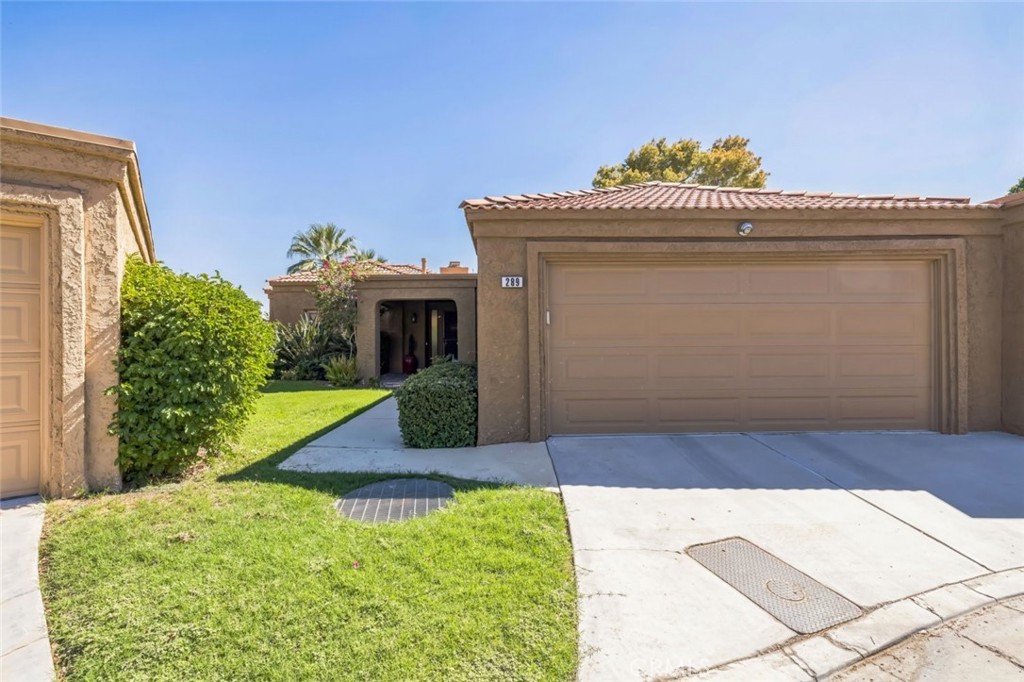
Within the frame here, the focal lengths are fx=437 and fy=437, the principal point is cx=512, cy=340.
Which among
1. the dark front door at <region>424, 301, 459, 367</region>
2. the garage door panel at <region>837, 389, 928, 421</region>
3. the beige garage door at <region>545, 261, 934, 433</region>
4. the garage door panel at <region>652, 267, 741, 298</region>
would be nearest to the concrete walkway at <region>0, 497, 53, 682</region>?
the beige garage door at <region>545, 261, 934, 433</region>

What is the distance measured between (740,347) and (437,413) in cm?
492

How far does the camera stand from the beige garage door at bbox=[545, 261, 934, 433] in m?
6.94

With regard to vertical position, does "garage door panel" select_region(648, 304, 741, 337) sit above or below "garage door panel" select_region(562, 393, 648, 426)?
above

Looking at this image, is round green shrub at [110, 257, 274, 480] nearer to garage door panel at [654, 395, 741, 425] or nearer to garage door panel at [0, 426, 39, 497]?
garage door panel at [0, 426, 39, 497]

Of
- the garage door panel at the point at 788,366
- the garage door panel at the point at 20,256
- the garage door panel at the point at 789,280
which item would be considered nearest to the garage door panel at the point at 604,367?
the garage door panel at the point at 788,366

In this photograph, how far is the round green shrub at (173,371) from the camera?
4734 millimetres

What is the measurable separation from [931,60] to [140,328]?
12.2 metres

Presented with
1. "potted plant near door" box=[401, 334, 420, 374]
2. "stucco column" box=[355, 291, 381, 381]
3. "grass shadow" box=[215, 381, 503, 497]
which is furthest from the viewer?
"potted plant near door" box=[401, 334, 420, 374]

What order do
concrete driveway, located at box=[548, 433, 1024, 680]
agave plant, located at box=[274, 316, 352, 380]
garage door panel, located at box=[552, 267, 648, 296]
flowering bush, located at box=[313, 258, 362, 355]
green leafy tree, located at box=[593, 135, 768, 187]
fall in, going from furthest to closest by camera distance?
green leafy tree, located at box=[593, 135, 768, 187] < agave plant, located at box=[274, 316, 352, 380] < flowering bush, located at box=[313, 258, 362, 355] < garage door panel, located at box=[552, 267, 648, 296] < concrete driveway, located at box=[548, 433, 1024, 680]

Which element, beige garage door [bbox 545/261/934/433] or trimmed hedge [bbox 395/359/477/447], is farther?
beige garage door [bbox 545/261/934/433]

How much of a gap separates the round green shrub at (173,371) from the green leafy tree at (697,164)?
23140 millimetres

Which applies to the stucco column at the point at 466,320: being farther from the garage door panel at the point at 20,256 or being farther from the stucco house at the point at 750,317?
the garage door panel at the point at 20,256

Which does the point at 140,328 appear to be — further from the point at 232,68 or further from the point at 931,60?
the point at 931,60

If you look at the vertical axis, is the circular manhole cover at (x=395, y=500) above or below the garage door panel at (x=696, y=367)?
below
